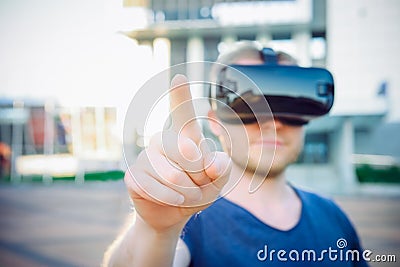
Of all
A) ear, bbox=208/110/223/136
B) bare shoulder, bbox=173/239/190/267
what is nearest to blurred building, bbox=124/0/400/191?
ear, bbox=208/110/223/136

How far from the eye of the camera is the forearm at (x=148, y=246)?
0.64m

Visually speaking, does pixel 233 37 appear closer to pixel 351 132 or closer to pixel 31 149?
pixel 351 132

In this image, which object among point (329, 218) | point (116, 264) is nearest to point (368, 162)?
point (329, 218)

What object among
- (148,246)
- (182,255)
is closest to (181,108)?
(148,246)

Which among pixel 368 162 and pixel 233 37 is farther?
pixel 368 162

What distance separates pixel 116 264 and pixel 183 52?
19.0 inches

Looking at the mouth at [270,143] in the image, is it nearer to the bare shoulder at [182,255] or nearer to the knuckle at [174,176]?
the bare shoulder at [182,255]

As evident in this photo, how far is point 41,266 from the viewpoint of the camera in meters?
2.93

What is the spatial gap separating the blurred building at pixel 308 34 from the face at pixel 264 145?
12cm

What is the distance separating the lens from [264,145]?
93 cm

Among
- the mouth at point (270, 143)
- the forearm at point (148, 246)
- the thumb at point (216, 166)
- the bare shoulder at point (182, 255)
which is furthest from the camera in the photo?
the mouth at point (270, 143)

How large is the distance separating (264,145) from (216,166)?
Result: 406 mm

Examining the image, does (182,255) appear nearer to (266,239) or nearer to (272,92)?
(266,239)

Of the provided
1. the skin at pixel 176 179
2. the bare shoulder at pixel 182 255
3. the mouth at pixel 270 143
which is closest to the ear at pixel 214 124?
the skin at pixel 176 179
